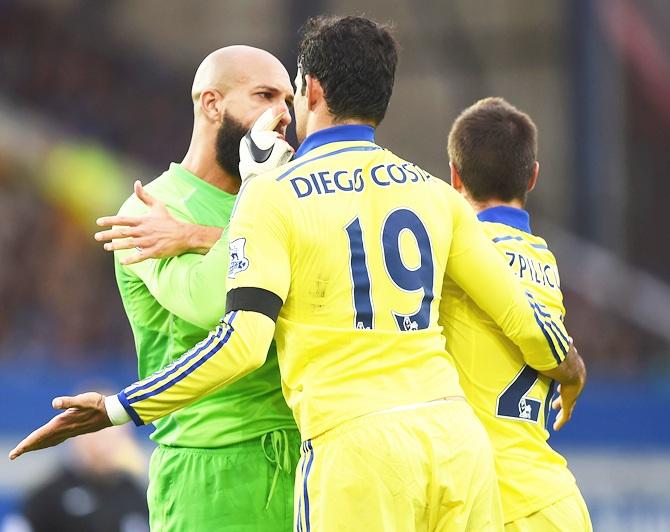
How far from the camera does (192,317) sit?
3.70m

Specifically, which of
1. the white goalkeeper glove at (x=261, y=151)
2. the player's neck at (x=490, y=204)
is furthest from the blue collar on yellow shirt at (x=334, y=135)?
the player's neck at (x=490, y=204)

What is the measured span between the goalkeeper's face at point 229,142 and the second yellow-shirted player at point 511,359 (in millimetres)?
743

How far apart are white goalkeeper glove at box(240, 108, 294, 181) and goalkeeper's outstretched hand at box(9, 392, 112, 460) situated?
0.85 meters

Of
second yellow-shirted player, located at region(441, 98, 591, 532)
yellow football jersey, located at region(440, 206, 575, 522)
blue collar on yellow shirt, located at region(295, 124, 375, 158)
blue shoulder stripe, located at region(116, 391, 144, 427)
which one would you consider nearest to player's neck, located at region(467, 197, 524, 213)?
second yellow-shirted player, located at region(441, 98, 591, 532)

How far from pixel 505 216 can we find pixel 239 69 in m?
1.03

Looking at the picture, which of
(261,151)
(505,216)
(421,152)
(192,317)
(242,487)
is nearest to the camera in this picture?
(192,317)

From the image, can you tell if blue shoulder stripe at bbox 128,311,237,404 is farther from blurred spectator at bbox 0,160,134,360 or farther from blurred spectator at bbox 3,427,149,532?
blurred spectator at bbox 0,160,134,360

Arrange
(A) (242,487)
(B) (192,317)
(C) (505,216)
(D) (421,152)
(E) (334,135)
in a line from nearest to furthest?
1. (E) (334,135)
2. (B) (192,317)
3. (A) (242,487)
4. (C) (505,216)
5. (D) (421,152)

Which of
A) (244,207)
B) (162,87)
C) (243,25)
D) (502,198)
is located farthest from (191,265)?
(243,25)

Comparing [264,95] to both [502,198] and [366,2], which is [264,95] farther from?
[366,2]

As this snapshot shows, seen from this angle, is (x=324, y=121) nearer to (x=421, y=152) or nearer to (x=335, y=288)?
(x=335, y=288)

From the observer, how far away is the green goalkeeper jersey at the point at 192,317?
3.68 metres

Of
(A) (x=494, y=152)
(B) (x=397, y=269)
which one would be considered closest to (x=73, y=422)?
(B) (x=397, y=269)

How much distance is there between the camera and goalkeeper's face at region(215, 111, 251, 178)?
423 centimetres
